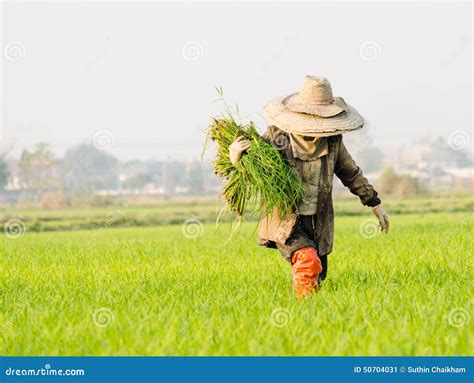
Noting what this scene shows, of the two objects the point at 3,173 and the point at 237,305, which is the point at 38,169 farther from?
the point at 237,305

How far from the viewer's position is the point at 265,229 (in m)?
5.32

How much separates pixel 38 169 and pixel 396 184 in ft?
36.1

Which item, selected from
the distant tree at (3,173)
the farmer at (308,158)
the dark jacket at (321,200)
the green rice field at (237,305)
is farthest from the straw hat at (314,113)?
the distant tree at (3,173)

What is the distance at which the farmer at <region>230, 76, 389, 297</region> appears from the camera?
5.09 meters

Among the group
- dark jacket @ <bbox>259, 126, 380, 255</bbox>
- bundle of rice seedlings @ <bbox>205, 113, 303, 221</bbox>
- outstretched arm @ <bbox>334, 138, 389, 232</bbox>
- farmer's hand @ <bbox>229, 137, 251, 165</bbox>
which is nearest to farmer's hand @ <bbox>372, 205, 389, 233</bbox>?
outstretched arm @ <bbox>334, 138, 389, 232</bbox>

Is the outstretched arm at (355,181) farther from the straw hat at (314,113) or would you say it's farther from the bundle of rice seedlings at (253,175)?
the bundle of rice seedlings at (253,175)

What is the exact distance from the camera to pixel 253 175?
505cm

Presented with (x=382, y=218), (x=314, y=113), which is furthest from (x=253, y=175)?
(x=382, y=218)

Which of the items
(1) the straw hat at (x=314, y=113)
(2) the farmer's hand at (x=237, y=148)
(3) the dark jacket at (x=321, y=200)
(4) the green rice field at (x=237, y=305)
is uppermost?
(1) the straw hat at (x=314, y=113)

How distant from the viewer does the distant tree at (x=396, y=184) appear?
1000 inches

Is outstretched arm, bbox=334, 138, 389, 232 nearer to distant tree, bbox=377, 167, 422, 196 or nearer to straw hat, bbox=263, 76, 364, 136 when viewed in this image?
straw hat, bbox=263, 76, 364, 136

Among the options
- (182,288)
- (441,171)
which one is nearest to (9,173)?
(441,171)

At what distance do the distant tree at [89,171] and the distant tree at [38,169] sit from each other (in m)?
0.73
